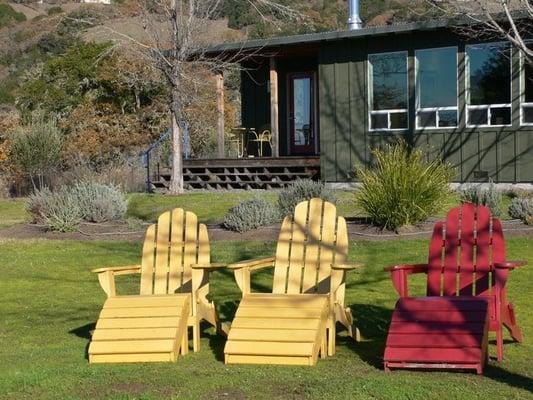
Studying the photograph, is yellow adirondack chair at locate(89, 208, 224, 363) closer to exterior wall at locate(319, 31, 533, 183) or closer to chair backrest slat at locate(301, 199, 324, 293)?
chair backrest slat at locate(301, 199, 324, 293)

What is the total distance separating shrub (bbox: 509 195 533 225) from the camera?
12.6 meters

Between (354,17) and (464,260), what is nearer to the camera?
(464,260)

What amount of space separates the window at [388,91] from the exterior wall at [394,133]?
15 centimetres

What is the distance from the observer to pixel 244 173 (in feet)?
71.5

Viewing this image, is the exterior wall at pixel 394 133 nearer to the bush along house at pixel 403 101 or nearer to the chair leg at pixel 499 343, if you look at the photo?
the bush along house at pixel 403 101

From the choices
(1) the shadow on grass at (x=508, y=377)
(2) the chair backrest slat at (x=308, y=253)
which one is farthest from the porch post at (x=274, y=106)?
(1) the shadow on grass at (x=508, y=377)

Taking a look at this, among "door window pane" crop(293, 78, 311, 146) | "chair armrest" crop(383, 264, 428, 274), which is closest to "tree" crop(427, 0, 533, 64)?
"door window pane" crop(293, 78, 311, 146)

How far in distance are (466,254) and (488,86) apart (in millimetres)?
12038

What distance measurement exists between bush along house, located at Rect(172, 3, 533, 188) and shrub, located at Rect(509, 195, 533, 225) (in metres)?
5.23

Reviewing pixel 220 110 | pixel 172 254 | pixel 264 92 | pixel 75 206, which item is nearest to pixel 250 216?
pixel 75 206

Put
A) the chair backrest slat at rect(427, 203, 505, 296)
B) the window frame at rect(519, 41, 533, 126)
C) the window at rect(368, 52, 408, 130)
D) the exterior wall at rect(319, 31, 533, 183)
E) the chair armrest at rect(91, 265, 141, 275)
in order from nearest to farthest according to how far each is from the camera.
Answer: the chair backrest slat at rect(427, 203, 505, 296)
the chair armrest at rect(91, 265, 141, 275)
the window frame at rect(519, 41, 533, 126)
the exterior wall at rect(319, 31, 533, 183)
the window at rect(368, 52, 408, 130)

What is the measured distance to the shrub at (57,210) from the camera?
14.5 meters

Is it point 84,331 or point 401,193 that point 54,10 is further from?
point 84,331

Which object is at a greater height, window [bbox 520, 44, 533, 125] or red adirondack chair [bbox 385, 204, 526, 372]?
window [bbox 520, 44, 533, 125]
